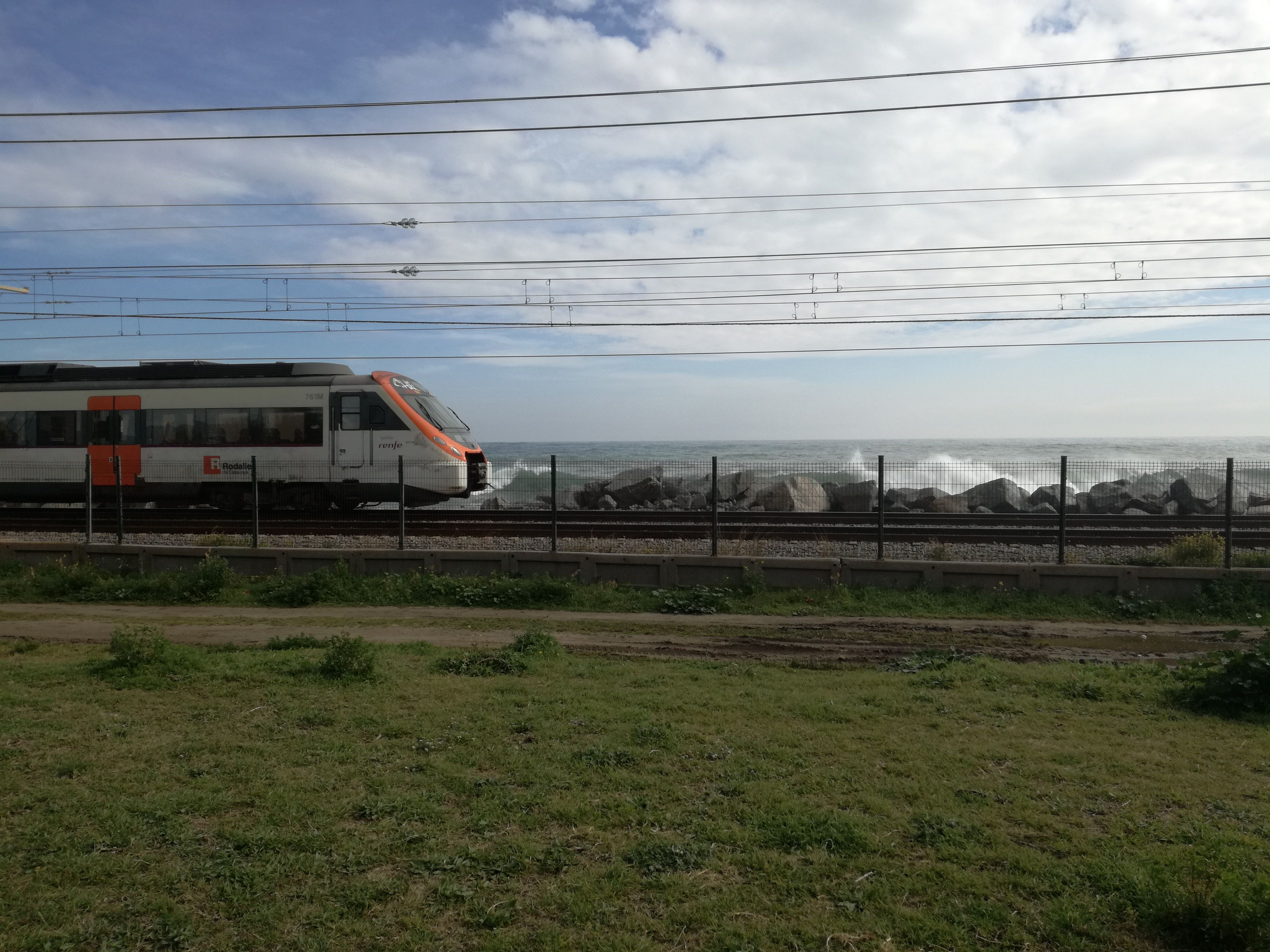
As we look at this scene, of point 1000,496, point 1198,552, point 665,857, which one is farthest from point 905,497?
point 665,857

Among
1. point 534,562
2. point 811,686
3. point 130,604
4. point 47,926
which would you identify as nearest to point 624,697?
point 811,686

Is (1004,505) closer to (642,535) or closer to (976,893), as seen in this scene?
(642,535)

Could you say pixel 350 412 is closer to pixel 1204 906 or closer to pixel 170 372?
pixel 170 372

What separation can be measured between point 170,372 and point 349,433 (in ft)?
16.3

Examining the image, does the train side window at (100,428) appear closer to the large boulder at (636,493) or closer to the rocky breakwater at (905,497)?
the rocky breakwater at (905,497)

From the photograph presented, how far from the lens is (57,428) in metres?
21.6

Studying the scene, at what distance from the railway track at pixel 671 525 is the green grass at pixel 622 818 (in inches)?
320

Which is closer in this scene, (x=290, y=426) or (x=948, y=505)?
(x=290, y=426)

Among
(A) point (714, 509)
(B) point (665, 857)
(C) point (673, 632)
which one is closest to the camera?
(B) point (665, 857)

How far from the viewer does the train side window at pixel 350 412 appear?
2020cm

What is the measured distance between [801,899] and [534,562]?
1007 cm

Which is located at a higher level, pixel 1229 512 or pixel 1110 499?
pixel 1229 512

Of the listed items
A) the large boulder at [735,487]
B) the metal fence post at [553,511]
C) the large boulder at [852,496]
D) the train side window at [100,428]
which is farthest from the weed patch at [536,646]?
the train side window at [100,428]

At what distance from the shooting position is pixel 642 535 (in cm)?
1588
